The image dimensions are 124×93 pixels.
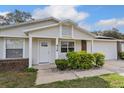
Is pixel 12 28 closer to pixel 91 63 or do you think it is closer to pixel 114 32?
pixel 91 63

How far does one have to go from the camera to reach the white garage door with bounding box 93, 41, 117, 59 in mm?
19016

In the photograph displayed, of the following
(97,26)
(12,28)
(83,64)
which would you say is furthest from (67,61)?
(97,26)

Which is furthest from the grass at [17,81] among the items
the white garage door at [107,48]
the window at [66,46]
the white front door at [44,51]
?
the white garage door at [107,48]

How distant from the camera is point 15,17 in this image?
4216cm

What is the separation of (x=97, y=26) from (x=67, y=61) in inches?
1587

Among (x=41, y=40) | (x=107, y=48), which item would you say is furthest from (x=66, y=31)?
(x=107, y=48)

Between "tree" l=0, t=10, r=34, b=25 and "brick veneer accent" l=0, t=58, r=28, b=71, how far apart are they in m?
30.6

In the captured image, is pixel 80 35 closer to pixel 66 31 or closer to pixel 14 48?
pixel 66 31

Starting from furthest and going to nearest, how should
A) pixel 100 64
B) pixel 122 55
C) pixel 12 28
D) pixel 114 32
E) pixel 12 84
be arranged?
1. pixel 114 32
2. pixel 122 55
3. pixel 12 28
4. pixel 100 64
5. pixel 12 84

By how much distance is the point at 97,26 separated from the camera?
5003 centimetres

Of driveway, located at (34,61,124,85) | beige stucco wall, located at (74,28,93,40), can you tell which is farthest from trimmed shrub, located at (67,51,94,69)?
beige stucco wall, located at (74,28,93,40)

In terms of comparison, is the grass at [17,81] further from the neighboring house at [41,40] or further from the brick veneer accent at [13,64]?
the neighboring house at [41,40]

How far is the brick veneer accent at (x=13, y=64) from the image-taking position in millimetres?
12109

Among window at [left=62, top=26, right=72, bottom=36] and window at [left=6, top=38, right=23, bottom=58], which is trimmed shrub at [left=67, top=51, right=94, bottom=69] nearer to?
window at [left=62, top=26, right=72, bottom=36]
